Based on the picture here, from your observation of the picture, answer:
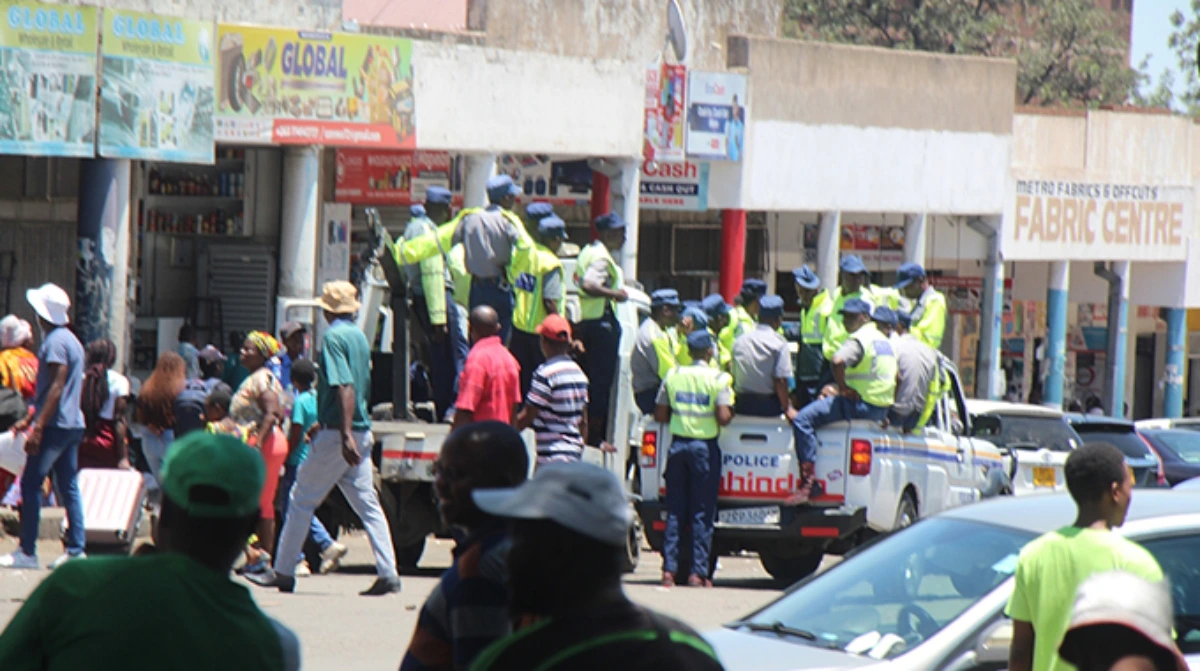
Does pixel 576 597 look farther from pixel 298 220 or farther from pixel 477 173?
pixel 477 173

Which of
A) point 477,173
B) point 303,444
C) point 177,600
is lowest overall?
point 303,444

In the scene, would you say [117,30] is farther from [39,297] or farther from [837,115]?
[837,115]

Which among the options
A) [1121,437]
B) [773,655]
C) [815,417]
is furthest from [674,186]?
[773,655]

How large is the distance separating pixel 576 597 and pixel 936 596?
3.98m

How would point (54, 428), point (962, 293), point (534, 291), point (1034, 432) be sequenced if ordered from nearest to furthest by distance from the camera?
point (54, 428)
point (534, 291)
point (1034, 432)
point (962, 293)

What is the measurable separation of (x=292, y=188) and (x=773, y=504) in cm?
780

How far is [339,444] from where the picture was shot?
1099cm

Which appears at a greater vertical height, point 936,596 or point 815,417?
point 815,417

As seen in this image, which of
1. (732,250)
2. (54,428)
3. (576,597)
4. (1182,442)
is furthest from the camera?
(732,250)

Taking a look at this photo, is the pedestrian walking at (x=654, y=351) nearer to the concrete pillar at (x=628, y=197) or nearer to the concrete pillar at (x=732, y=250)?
the concrete pillar at (x=628, y=197)

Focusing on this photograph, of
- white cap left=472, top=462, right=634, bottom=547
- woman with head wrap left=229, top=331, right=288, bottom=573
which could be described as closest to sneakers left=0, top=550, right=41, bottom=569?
woman with head wrap left=229, top=331, right=288, bottom=573

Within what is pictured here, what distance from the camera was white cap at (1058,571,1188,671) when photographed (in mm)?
3482

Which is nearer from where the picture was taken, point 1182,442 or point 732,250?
point 1182,442

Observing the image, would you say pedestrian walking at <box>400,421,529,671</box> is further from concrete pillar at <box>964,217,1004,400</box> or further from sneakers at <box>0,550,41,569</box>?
concrete pillar at <box>964,217,1004,400</box>
